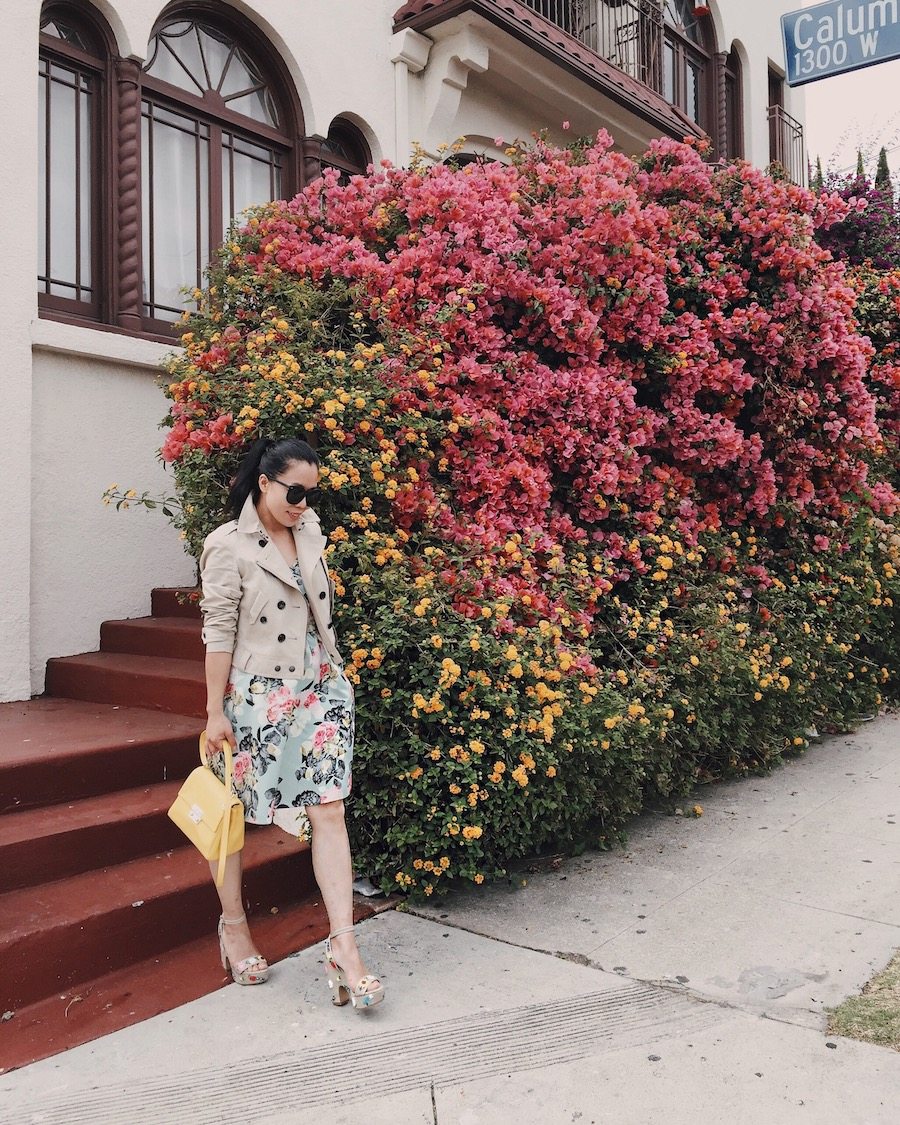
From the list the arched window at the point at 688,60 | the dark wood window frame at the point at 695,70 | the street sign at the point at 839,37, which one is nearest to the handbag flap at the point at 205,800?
the street sign at the point at 839,37

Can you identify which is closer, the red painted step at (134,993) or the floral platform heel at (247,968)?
the red painted step at (134,993)

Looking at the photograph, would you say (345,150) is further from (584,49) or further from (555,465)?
(555,465)

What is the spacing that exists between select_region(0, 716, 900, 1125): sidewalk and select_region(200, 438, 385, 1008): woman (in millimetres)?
285

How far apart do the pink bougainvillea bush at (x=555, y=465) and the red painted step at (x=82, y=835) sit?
0.82 meters

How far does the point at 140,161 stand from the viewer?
21.2 feet

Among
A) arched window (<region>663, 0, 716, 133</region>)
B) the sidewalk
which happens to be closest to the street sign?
the sidewalk

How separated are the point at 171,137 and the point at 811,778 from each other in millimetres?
5844

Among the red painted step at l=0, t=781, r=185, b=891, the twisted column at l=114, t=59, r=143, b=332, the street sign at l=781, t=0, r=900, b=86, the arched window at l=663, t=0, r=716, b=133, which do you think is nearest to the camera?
the red painted step at l=0, t=781, r=185, b=891

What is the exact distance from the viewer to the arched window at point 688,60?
12.2 metres

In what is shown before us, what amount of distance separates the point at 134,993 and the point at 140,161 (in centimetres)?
520

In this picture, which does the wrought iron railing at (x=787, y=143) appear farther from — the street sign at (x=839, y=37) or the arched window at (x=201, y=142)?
the arched window at (x=201, y=142)

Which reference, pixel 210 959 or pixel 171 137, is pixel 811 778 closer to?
pixel 210 959

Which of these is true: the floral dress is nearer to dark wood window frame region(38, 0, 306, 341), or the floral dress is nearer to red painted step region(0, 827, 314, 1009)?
red painted step region(0, 827, 314, 1009)

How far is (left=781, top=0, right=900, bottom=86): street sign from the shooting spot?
6395 mm
